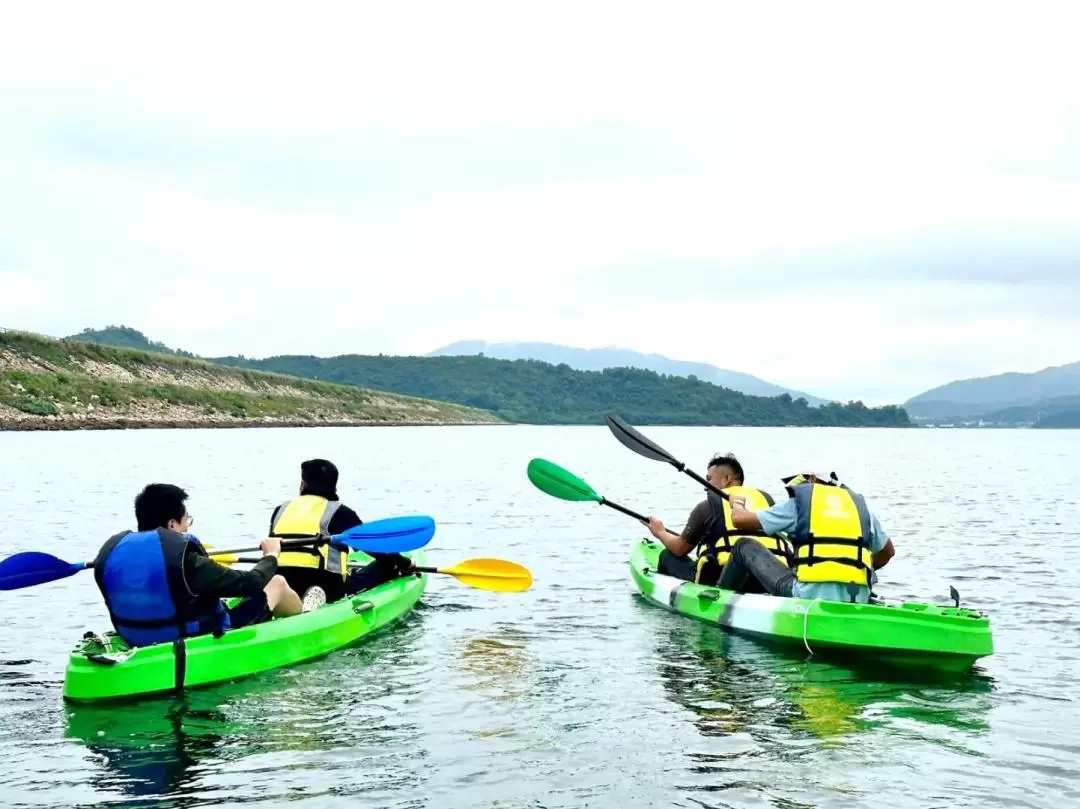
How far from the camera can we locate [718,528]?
14.1 meters

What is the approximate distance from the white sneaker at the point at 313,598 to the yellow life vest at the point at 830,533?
5.38 meters

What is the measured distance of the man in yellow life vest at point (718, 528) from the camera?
13.6m

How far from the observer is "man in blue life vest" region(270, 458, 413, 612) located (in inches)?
492

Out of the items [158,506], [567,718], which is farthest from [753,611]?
[158,506]

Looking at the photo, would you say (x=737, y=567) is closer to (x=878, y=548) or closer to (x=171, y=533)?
(x=878, y=548)

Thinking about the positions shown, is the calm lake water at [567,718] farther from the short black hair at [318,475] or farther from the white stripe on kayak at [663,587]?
the short black hair at [318,475]

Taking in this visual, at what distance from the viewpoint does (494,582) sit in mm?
14453

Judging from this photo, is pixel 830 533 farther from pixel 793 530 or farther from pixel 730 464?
pixel 730 464

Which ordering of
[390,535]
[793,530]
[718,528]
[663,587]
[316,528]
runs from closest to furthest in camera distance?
[793,530] → [316,528] → [390,535] → [718,528] → [663,587]

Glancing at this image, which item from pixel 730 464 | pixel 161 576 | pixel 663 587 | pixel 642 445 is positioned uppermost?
pixel 642 445

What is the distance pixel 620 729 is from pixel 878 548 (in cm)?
415

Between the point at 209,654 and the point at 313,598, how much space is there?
2.43 metres

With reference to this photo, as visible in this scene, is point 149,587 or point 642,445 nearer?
point 149,587

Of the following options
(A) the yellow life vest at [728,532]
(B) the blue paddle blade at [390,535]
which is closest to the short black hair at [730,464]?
(A) the yellow life vest at [728,532]
